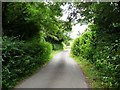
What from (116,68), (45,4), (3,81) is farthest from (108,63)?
(45,4)

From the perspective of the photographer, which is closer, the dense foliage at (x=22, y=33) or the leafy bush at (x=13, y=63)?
the leafy bush at (x=13, y=63)

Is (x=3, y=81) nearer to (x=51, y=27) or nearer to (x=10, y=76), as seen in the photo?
(x=10, y=76)

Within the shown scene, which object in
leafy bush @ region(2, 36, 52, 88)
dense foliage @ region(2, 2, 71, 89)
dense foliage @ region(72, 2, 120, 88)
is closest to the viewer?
dense foliage @ region(72, 2, 120, 88)

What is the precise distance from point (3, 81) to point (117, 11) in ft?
21.5

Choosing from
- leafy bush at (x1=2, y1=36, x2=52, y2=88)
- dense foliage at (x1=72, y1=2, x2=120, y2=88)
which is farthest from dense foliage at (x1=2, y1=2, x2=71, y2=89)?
dense foliage at (x1=72, y1=2, x2=120, y2=88)

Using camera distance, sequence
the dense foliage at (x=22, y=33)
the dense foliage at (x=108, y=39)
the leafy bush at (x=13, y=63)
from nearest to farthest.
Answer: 1. the dense foliage at (x=108, y=39)
2. the leafy bush at (x=13, y=63)
3. the dense foliage at (x=22, y=33)

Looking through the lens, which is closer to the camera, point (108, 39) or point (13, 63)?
point (13, 63)

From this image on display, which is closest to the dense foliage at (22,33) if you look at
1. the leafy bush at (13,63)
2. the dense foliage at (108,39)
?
the leafy bush at (13,63)

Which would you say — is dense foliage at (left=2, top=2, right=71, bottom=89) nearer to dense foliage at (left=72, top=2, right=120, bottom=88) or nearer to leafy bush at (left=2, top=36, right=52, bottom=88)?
leafy bush at (left=2, top=36, right=52, bottom=88)

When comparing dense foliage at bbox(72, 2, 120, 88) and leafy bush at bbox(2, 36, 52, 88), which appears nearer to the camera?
dense foliage at bbox(72, 2, 120, 88)

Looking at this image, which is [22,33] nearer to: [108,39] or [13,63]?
[13,63]

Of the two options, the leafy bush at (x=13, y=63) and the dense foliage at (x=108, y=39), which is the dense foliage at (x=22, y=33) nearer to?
the leafy bush at (x=13, y=63)

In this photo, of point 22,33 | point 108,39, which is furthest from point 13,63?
point 22,33

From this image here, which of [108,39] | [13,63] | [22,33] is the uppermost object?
[22,33]
